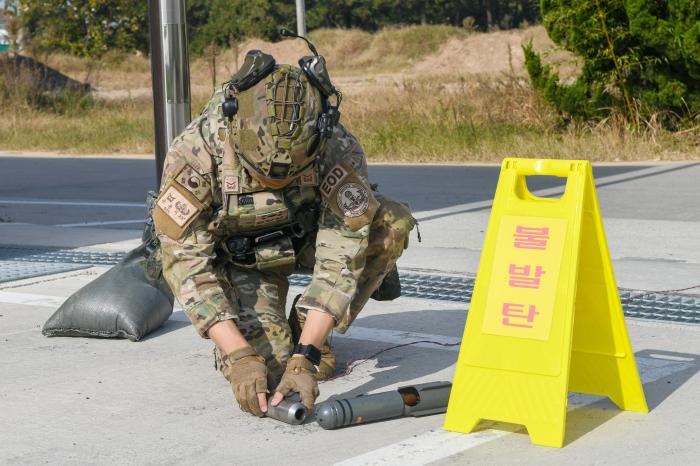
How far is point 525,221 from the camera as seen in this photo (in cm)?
401

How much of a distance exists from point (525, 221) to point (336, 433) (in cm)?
98

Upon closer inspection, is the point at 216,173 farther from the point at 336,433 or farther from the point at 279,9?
the point at 279,9

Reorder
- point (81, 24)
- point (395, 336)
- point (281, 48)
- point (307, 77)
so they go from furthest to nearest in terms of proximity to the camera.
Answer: point (281, 48)
point (81, 24)
point (395, 336)
point (307, 77)

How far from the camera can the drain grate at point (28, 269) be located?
719 cm

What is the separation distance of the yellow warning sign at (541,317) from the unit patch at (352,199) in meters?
0.52

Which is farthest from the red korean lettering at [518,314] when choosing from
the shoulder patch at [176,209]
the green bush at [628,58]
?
the green bush at [628,58]

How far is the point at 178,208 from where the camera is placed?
4141 millimetres

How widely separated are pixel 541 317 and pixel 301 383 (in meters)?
0.84

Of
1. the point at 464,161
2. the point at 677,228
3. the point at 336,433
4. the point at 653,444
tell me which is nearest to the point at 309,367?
the point at 336,433

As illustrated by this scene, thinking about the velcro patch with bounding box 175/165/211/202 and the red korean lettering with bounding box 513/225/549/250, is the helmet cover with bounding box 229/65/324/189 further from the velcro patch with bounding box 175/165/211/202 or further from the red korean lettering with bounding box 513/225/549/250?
the red korean lettering with bounding box 513/225/549/250

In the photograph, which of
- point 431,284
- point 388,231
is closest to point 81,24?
point 431,284

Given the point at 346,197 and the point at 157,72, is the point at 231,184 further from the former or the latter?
the point at 157,72

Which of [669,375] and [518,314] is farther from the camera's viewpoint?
[669,375]

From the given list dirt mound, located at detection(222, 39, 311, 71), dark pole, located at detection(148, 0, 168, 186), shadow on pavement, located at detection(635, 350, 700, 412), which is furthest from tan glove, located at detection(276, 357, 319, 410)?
dirt mound, located at detection(222, 39, 311, 71)
